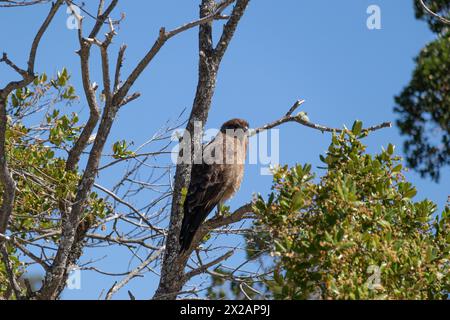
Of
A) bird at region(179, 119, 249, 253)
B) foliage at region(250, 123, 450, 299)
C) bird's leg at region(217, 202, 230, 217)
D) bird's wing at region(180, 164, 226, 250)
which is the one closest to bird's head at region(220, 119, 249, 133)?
bird at region(179, 119, 249, 253)

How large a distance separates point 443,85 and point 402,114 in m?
0.94

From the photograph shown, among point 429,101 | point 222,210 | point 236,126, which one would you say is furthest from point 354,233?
point 429,101

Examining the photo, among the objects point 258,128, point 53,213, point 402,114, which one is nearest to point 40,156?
point 53,213

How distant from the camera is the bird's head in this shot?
824cm

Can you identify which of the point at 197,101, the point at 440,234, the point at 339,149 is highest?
the point at 197,101

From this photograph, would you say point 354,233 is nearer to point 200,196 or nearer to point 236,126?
point 200,196

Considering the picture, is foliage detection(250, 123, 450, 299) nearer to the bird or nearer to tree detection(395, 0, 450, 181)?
the bird

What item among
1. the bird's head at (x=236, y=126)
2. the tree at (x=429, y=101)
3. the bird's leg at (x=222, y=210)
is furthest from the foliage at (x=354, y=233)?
the tree at (x=429, y=101)

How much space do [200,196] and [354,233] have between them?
9.54 feet

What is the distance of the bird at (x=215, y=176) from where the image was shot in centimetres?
657

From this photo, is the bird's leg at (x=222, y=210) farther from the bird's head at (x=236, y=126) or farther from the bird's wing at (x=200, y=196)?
the bird's head at (x=236, y=126)

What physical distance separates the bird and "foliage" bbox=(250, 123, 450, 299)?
6.26 ft
